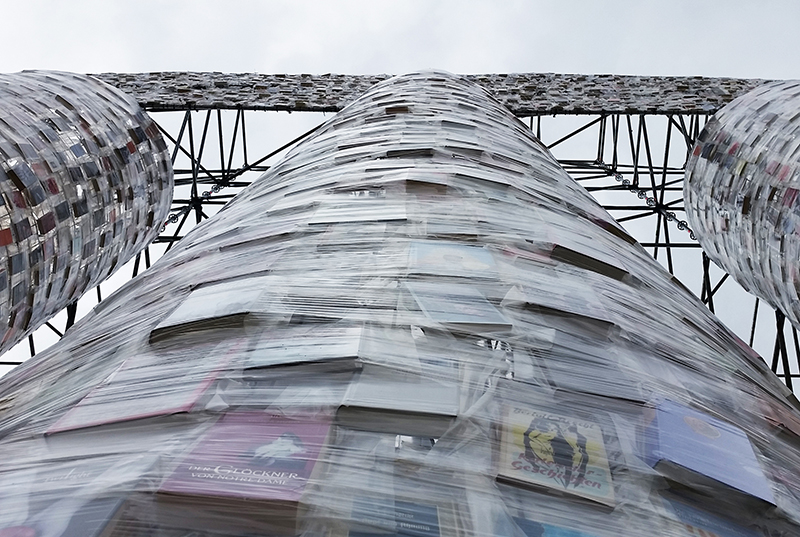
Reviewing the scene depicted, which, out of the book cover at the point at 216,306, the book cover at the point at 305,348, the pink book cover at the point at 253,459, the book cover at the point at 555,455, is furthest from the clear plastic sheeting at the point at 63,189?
the book cover at the point at 555,455

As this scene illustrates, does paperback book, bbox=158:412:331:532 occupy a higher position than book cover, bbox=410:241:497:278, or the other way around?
book cover, bbox=410:241:497:278

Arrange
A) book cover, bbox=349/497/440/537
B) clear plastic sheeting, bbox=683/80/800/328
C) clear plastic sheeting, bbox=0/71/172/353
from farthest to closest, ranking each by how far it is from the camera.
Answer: clear plastic sheeting, bbox=683/80/800/328 → clear plastic sheeting, bbox=0/71/172/353 → book cover, bbox=349/497/440/537

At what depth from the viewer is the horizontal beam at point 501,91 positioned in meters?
8.18

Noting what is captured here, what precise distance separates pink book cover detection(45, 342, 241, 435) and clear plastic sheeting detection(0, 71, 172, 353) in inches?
116

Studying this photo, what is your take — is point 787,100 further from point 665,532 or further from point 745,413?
→ point 665,532

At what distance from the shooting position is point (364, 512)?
1.97 feet

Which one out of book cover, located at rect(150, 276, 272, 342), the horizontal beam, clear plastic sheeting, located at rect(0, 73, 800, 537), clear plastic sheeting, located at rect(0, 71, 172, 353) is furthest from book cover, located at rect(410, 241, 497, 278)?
the horizontal beam

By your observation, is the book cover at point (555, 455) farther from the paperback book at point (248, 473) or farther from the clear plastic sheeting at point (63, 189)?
the clear plastic sheeting at point (63, 189)

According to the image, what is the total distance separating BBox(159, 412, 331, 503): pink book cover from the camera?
1.96 ft

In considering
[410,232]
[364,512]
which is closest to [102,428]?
[364,512]

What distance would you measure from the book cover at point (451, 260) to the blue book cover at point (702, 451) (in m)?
0.39

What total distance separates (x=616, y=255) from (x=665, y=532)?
3.02 ft

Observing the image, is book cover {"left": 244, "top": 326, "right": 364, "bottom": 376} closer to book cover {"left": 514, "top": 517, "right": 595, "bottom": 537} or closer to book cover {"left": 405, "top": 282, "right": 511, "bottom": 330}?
book cover {"left": 405, "top": 282, "right": 511, "bottom": 330}

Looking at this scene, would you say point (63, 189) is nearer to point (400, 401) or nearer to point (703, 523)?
point (400, 401)
